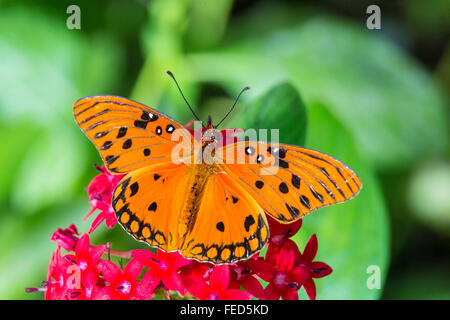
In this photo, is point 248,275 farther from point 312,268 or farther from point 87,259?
point 87,259

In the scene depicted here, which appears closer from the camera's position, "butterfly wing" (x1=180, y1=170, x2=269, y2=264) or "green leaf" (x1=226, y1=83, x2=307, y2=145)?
"butterfly wing" (x1=180, y1=170, x2=269, y2=264)

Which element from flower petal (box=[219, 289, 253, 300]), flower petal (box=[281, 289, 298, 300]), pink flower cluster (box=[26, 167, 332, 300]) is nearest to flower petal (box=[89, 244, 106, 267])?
pink flower cluster (box=[26, 167, 332, 300])

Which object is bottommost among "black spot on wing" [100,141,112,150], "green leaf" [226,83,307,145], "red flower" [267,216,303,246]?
"red flower" [267,216,303,246]

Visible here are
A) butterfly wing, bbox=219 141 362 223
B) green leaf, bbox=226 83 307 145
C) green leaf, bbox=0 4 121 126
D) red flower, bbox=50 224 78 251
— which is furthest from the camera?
green leaf, bbox=0 4 121 126

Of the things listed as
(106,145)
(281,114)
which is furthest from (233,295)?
(281,114)

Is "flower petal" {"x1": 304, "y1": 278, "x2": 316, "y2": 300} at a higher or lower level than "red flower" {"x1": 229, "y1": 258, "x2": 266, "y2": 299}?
lower

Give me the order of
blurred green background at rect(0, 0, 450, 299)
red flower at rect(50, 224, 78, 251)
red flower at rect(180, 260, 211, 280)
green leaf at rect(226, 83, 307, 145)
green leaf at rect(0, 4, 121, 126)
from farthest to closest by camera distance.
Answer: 1. green leaf at rect(0, 4, 121, 126)
2. blurred green background at rect(0, 0, 450, 299)
3. green leaf at rect(226, 83, 307, 145)
4. red flower at rect(50, 224, 78, 251)
5. red flower at rect(180, 260, 211, 280)

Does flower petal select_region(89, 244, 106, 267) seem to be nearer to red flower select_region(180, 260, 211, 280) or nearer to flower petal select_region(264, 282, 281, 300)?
red flower select_region(180, 260, 211, 280)
